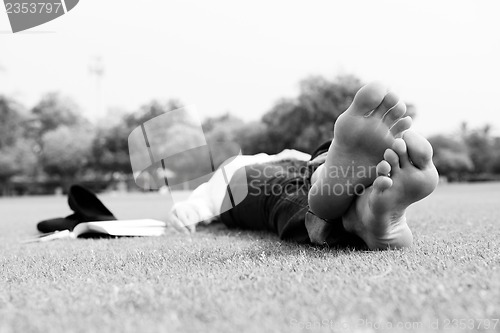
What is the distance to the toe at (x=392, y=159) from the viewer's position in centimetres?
144

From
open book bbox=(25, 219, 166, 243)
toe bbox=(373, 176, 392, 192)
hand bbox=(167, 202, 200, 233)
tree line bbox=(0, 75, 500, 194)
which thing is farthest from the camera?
tree line bbox=(0, 75, 500, 194)

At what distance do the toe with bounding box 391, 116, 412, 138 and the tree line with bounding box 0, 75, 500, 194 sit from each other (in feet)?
64.7

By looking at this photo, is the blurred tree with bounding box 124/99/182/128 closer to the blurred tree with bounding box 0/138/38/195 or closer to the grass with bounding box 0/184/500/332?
the blurred tree with bounding box 0/138/38/195

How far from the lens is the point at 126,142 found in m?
29.0

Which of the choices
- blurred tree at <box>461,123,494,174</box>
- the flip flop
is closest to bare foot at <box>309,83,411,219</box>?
the flip flop

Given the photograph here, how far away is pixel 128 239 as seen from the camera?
2623 millimetres

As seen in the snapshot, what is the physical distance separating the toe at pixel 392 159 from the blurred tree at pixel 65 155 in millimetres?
29234

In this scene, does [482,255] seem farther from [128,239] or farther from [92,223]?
[92,223]

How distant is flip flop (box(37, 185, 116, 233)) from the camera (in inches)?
122

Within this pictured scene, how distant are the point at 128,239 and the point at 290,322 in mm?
1881

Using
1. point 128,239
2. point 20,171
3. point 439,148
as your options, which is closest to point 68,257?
point 128,239

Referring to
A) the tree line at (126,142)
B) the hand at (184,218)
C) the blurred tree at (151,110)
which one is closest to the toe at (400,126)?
the hand at (184,218)

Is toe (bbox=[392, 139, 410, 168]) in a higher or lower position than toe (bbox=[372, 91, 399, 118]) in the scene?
lower

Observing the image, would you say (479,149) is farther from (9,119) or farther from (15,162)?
(9,119)
